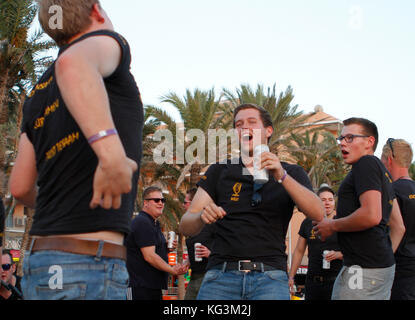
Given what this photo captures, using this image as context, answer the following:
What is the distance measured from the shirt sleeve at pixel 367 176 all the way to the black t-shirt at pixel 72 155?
9.30 feet

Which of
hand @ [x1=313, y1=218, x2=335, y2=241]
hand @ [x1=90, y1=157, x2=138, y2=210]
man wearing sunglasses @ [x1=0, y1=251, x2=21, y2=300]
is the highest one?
hand @ [x1=90, y1=157, x2=138, y2=210]

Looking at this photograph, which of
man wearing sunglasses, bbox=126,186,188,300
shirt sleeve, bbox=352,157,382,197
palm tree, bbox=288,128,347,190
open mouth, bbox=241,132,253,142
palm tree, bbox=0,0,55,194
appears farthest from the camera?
palm tree, bbox=288,128,347,190

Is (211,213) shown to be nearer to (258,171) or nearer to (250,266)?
(258,171)

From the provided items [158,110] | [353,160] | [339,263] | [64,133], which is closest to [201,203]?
[353,160]

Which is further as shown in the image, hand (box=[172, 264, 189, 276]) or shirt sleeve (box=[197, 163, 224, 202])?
hand (box=[172, 264, 189, 276])

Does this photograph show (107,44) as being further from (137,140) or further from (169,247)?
(169,247)

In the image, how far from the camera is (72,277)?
2084mm

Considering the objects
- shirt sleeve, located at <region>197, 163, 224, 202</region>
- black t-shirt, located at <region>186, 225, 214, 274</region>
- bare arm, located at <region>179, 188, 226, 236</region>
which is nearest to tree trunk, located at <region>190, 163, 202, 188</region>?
black t-shirt, located at <region>186, 225, 214, 274</region>

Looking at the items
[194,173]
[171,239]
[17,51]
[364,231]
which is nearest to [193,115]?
[194,173]

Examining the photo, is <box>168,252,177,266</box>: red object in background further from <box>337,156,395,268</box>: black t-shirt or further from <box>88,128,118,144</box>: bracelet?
<box>88,128,118,144</box>: bracelet

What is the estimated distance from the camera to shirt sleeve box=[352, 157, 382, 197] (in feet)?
15.3

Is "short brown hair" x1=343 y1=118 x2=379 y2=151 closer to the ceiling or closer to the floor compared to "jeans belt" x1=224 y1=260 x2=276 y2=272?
closer to the ceiling

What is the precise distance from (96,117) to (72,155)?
335 mm

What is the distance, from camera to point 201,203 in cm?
430
